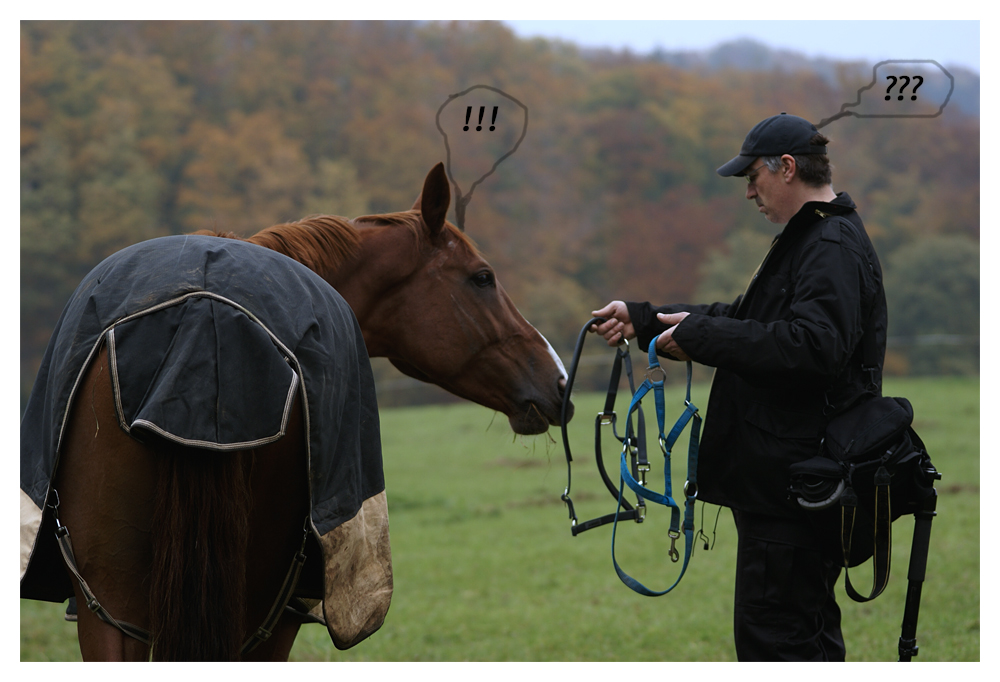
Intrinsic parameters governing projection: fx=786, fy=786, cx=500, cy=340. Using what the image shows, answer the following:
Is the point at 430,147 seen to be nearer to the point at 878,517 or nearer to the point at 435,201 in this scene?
the point at 435,201

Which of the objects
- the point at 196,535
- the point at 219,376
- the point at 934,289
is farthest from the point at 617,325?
the point at 934,289

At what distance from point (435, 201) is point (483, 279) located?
34 centimetres

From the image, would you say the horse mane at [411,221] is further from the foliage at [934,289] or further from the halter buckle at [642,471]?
the foliage at [934,289]

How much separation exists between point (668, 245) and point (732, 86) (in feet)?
28.8

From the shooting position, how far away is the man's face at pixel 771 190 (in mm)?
2430

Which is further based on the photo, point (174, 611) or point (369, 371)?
point (369, 371)

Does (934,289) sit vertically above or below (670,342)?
below

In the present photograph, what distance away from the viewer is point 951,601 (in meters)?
5.27

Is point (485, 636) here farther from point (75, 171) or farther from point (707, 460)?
point (75, 171)

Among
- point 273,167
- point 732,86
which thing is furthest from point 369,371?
Answer: point 732,86

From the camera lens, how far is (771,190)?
2.45m

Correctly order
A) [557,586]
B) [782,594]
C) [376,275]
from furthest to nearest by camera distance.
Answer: [557,586] → [376,275] → [782,594]

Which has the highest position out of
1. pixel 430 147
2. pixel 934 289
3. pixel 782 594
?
pixel 430 147

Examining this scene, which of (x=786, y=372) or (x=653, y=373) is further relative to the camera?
(x=653, y=373)
